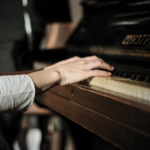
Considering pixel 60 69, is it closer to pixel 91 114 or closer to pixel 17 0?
pixel 91 114

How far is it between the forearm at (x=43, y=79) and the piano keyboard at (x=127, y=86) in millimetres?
154

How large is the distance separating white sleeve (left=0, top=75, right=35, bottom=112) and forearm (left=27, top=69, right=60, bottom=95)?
0.08 feet

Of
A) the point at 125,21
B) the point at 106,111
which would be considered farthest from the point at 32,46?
the point at 106,111

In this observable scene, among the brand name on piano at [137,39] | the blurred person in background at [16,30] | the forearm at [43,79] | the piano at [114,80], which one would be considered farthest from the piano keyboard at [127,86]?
the blurred person in background at [16,30]

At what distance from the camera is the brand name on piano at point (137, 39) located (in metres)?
0.83

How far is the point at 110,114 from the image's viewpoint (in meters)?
0.62

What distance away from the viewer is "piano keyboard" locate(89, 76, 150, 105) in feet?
1.79

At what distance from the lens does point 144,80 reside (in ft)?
2.07

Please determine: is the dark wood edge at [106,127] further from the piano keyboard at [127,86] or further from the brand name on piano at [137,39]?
the brand name on piano at [137,39]

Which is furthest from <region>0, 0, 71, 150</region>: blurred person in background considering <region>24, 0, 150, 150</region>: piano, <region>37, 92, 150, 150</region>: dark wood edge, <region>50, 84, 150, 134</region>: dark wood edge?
<region>50, 84, 150, 134</region>: dark wood edge

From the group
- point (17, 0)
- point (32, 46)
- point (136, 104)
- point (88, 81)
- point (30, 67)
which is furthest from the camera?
point (32, 46)

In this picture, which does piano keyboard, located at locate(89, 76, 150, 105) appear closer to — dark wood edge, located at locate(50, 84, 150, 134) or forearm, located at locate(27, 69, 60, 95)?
dark wood edge, located at locate(50, 84, 150, 134)

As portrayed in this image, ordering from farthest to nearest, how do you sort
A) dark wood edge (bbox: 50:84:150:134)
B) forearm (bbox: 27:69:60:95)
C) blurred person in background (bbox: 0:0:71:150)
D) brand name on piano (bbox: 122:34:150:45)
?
blurred person in background (bbox: 0:0:71:150) < brand name on piano (bbox: 122:34:150:45) < forearm (bbox: 27:69:60:95) < dark wood edge (bbox: 50:84:150:134)

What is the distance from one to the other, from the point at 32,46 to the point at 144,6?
113 cm
